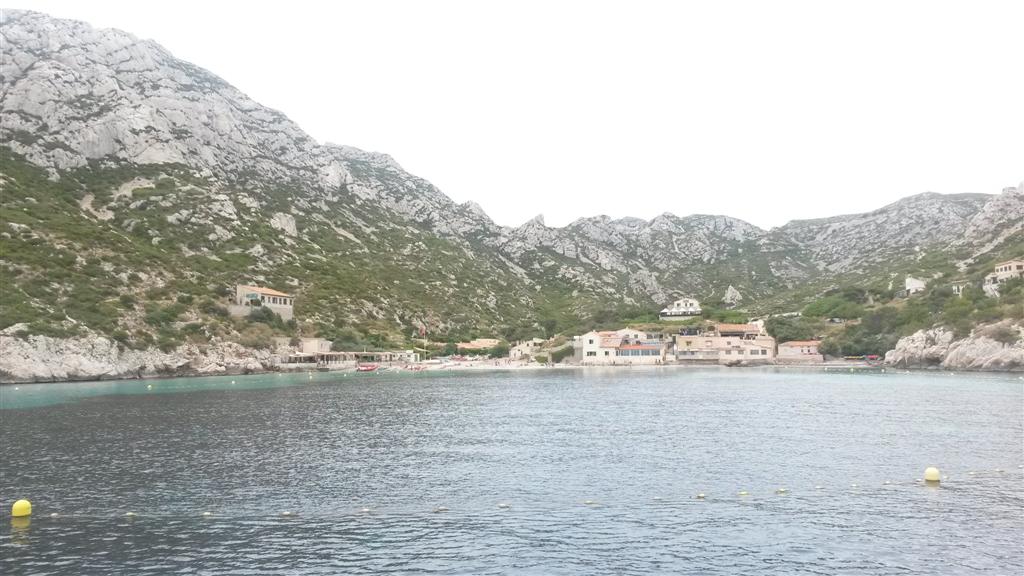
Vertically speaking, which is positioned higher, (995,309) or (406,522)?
(995,309)

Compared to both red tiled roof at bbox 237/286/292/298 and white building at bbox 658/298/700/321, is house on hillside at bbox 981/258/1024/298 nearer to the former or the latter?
white building at bbox 658/298/700/321

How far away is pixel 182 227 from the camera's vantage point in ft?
437

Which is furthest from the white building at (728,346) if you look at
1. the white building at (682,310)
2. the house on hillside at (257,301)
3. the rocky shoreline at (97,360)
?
Result: the rocky shoreline at (97,360)

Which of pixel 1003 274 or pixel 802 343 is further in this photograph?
pixel 802 343

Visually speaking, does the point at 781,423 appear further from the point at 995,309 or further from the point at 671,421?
the point at 995,309

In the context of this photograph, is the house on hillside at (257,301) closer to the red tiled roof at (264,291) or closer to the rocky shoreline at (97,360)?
the red tiled roof at (264,291)

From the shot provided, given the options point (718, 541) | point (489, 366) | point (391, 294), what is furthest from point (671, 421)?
point (391, 294)

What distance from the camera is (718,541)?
1970cm

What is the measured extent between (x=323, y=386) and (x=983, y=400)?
72635 millimetres

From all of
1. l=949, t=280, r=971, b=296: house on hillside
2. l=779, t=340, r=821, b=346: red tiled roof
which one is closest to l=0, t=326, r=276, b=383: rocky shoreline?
l=779, t=340, r=821, b=346: red tiled roof

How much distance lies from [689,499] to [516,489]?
7.20 meters

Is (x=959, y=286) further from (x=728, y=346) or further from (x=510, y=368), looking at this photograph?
(x=510, y=368)

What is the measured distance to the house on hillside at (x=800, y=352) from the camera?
130625 millimetres

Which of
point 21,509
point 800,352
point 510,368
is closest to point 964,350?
point 800,352
